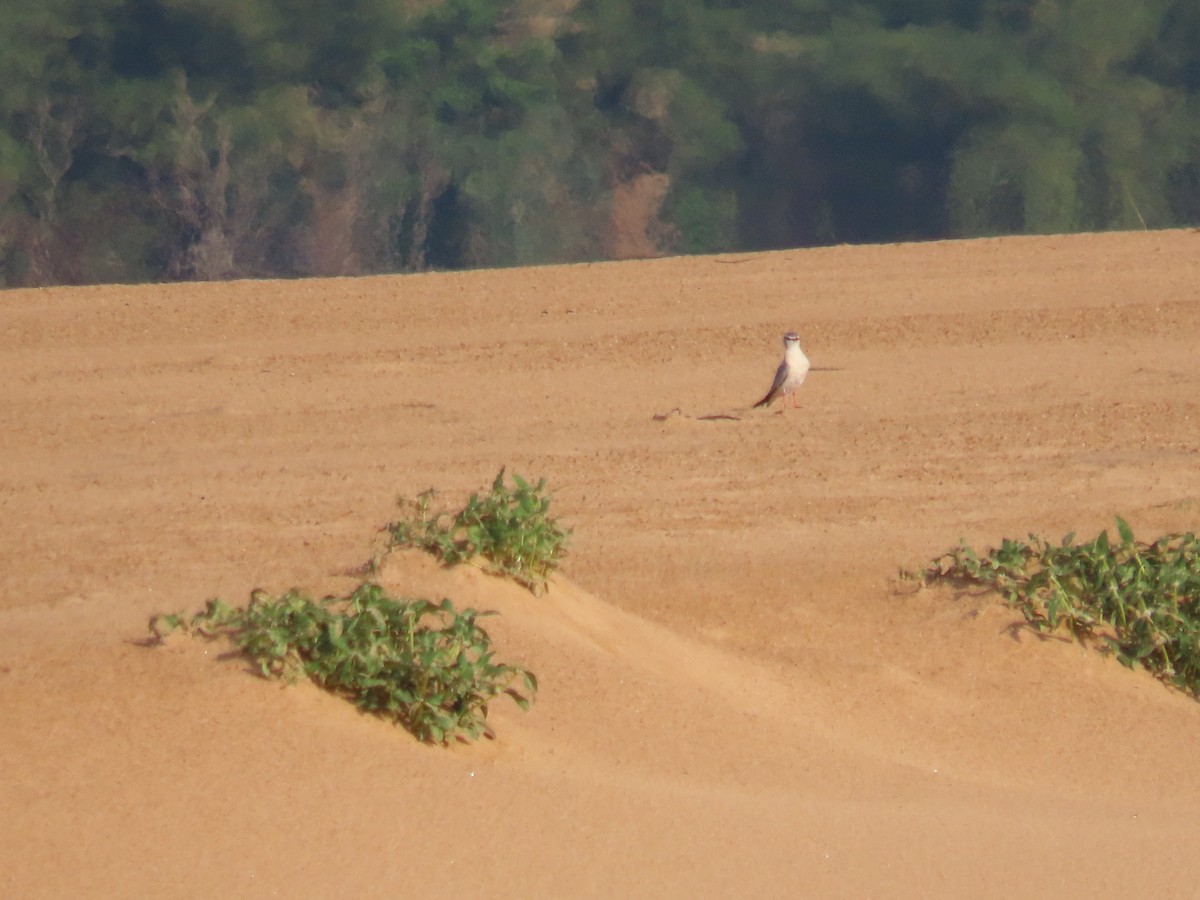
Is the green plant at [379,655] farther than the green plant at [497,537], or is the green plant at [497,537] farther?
the green plant at [497,537]

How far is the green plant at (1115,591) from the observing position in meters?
6.03

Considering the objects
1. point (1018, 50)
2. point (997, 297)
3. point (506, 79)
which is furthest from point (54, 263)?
point (997, 297)

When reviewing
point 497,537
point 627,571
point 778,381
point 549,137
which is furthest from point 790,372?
point 549,137

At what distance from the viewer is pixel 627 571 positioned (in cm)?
669

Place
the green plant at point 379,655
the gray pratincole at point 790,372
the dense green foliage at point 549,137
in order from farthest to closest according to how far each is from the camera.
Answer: the dense green foliage at point 549,137 → the gray pratincole at point 790,372 → the green plant at point 379,655

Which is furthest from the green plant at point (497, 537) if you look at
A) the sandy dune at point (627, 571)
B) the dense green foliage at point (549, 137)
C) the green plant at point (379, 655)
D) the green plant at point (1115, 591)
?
the dense green foliage at point (549, 137)

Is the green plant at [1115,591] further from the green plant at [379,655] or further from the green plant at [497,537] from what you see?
the green plant at [379,655]

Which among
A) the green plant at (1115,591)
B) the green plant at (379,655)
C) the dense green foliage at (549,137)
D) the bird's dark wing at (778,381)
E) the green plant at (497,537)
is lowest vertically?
the green plant at (379,655)

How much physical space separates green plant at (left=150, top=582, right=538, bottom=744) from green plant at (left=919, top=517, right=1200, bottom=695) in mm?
2240

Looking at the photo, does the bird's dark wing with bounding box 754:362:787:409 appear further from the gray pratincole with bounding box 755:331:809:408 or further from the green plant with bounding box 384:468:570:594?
the green plant with bounding box 384:468:570:594

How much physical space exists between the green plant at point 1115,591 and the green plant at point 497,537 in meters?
1.64

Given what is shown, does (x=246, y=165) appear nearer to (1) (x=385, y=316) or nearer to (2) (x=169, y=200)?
(2) (x=169, y=200)

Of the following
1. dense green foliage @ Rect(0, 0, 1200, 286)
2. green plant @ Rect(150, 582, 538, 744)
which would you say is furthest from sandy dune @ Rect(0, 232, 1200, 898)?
dense green foliage @ Rect(0, 0, 1200, 286)

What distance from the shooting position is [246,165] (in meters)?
25.8
